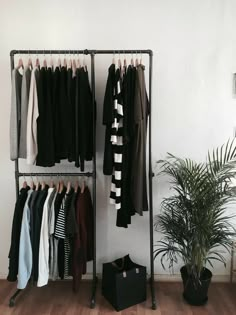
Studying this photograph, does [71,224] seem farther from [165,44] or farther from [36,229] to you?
[165,44]

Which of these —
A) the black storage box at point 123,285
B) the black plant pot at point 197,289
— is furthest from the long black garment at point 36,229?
the black plant pot at point 197,289

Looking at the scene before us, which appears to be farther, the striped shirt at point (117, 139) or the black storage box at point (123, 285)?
the black storage box at point (123, 285)

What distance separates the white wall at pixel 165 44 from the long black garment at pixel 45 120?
478 mm

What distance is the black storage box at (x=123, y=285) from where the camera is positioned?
2441mm

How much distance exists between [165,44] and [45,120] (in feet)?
3.92

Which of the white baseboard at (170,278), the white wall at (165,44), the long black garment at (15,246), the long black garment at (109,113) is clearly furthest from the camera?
the white baseboard at (170,278)

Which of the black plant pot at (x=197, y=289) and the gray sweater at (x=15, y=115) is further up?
the gray sweater at (x=15, y=115)

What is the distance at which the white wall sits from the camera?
102 inches

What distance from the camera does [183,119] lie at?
2.71m

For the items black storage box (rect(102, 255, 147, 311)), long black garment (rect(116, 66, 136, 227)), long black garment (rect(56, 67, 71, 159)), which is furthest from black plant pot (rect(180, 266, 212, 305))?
long black garment (rect(56, 67, 71, 159))

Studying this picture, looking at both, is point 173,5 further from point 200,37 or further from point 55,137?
point 55,137

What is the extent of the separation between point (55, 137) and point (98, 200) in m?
0.79

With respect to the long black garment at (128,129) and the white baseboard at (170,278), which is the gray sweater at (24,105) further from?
the white baseboard at (170,278)

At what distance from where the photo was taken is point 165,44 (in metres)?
2.62
